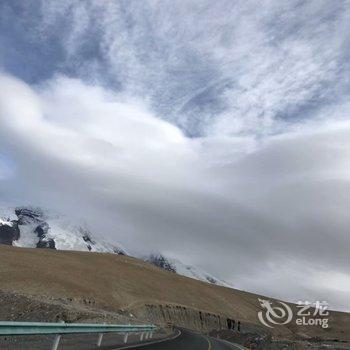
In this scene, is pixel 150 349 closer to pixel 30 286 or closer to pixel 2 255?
pixel 30 286

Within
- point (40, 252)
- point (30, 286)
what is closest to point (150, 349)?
point (30, 286)

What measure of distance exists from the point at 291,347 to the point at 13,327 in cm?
3546

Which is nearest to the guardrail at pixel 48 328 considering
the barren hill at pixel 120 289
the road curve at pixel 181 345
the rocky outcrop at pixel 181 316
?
the road curve at pixel 181 345

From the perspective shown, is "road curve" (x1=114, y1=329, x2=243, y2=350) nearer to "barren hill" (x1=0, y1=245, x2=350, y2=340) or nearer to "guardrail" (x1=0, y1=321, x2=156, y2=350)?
"guardrail" (x1=0, y1=321, x2=156, y2=350)

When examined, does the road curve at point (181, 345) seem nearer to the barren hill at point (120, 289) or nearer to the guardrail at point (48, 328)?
the guardrail at point (48, 328)

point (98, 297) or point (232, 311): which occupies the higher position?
point (232, 311)

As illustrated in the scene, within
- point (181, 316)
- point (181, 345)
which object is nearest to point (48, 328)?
point (181, 345)

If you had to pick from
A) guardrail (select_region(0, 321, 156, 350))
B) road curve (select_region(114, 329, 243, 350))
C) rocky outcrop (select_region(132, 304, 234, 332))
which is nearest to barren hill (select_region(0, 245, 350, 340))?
rocky outcrop (select_region(132, 304, 234, 332))

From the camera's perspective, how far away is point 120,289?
135 meters

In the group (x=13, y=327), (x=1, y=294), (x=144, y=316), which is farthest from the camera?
(x=144, y=316)

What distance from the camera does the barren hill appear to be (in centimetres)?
10556

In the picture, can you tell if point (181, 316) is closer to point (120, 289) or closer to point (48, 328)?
point (120, 289)

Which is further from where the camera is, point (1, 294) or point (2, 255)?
point (2, 255)

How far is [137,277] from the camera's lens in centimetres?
16362
